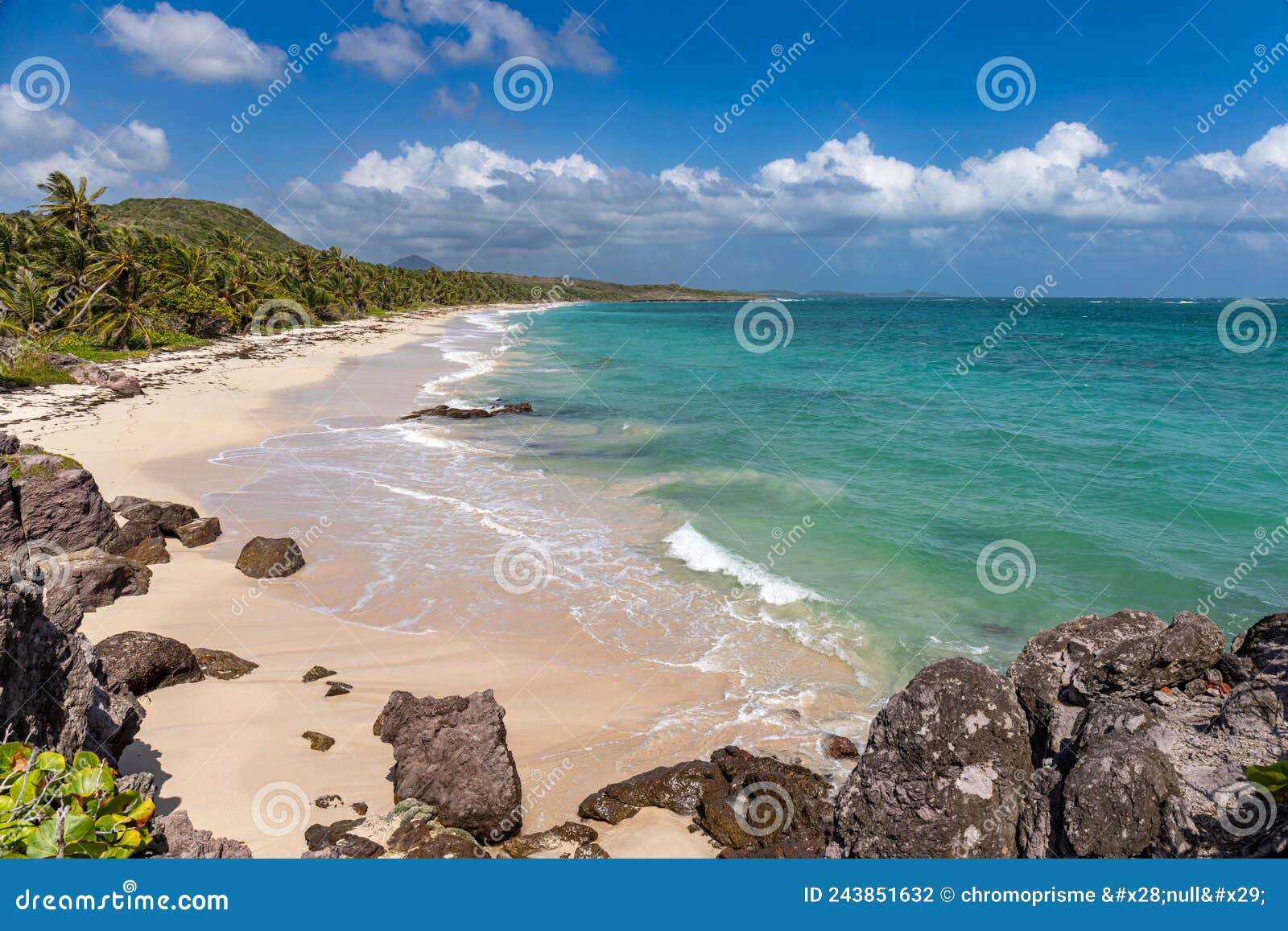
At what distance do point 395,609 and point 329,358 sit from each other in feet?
128

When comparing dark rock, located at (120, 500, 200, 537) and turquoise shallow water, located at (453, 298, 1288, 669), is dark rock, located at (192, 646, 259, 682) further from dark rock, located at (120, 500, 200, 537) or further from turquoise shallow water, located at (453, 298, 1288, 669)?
turquoise shallow water, located at (453, 298, 1288, 669)

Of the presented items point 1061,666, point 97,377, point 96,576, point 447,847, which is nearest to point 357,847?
point 447,847

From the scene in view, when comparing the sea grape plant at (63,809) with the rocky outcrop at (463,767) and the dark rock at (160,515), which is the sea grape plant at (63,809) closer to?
the rocky outcrop at (463,767)

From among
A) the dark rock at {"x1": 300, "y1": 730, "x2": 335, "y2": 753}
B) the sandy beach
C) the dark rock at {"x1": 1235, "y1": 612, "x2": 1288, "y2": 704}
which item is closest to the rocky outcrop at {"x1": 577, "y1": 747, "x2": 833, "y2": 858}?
the sandy beach

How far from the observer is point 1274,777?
382cm

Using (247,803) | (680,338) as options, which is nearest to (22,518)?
(247,803)

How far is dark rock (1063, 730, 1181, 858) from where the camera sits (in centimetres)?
436

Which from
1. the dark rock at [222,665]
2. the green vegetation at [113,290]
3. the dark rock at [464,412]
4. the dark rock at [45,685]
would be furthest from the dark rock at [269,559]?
the green vegetation at [113,290]

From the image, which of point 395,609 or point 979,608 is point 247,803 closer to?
point 395,609

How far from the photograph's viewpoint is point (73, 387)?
2758 centimetres

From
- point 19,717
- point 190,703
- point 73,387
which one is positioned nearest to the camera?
point 19,717

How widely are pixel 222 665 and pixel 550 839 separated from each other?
5381 mm

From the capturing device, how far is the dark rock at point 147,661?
8547 millimetres

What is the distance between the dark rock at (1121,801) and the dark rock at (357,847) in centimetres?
550
